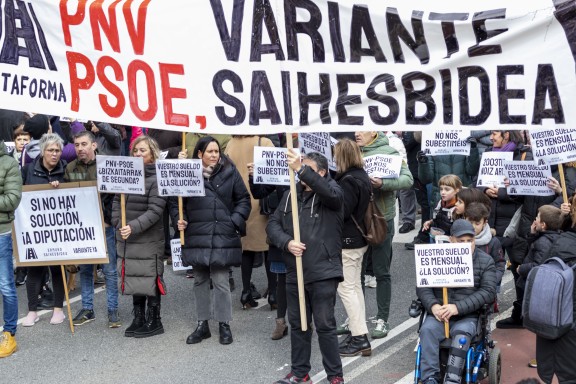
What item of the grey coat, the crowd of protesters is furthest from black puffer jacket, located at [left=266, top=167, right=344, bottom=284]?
the grey coat

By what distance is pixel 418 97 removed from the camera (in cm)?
698

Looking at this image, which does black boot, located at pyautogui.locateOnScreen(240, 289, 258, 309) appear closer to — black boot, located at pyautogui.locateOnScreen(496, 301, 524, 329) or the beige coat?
the beige coat

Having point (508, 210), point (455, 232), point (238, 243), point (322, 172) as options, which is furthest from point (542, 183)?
point (238, 243)

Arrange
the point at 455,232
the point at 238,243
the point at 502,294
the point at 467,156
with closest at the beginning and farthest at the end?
the point at 455,232 → the point at 238,243 → the point at 502,294 → the point at 467,156

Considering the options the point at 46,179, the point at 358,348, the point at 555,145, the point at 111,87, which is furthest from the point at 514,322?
the point at 46,179

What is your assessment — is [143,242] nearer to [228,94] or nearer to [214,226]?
[214,226]

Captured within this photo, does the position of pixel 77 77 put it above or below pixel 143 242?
above

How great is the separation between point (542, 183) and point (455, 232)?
5.60ft

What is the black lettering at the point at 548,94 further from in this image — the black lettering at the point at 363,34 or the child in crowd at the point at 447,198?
the child in crowd at the point at 447,198

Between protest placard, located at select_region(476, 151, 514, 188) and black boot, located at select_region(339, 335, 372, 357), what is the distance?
7.21ft

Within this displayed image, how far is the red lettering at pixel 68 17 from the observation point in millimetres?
7699

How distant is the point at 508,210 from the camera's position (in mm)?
9688

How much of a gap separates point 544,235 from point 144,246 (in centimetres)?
391

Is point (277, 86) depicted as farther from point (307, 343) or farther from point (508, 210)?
point (508, 210)
